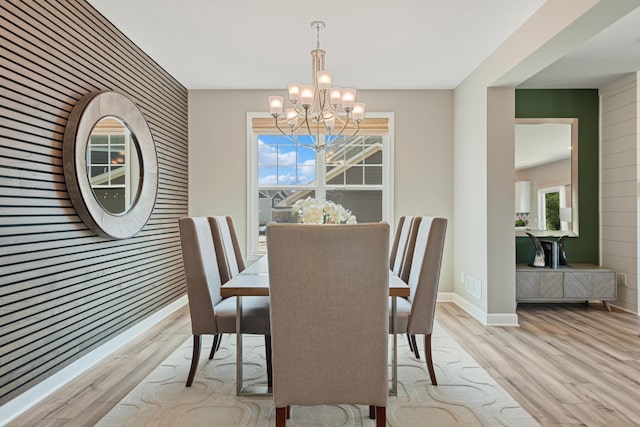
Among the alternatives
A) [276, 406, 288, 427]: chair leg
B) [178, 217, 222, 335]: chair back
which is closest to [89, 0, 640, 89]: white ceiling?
[178, 217, 222, 335]: chair back

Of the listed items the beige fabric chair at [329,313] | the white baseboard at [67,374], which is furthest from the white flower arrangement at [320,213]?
the white baseboard at [67,374]

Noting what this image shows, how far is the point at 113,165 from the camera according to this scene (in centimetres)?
313

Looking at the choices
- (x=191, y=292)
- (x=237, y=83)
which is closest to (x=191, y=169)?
(x=237, y=83)

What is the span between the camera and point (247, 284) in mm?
2170

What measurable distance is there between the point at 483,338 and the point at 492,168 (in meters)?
1.60

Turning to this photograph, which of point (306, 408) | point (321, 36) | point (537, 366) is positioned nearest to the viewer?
point (306, 408)

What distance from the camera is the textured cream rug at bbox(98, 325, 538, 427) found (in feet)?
6.92

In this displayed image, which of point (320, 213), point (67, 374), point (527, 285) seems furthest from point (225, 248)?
point (527, 285)

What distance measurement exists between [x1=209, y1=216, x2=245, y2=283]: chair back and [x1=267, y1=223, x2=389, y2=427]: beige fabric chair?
131cm

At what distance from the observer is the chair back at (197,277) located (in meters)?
2.39

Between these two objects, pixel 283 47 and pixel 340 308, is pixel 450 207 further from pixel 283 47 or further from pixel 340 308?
pixel 340 308

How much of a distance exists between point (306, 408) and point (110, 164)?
2.25 m

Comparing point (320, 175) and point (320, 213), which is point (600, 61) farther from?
point (320, 213)

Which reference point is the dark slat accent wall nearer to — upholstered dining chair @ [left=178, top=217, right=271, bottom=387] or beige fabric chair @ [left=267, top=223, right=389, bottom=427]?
upholstered dining chair @ [left=178, top=217, right=271, bottom=387]
